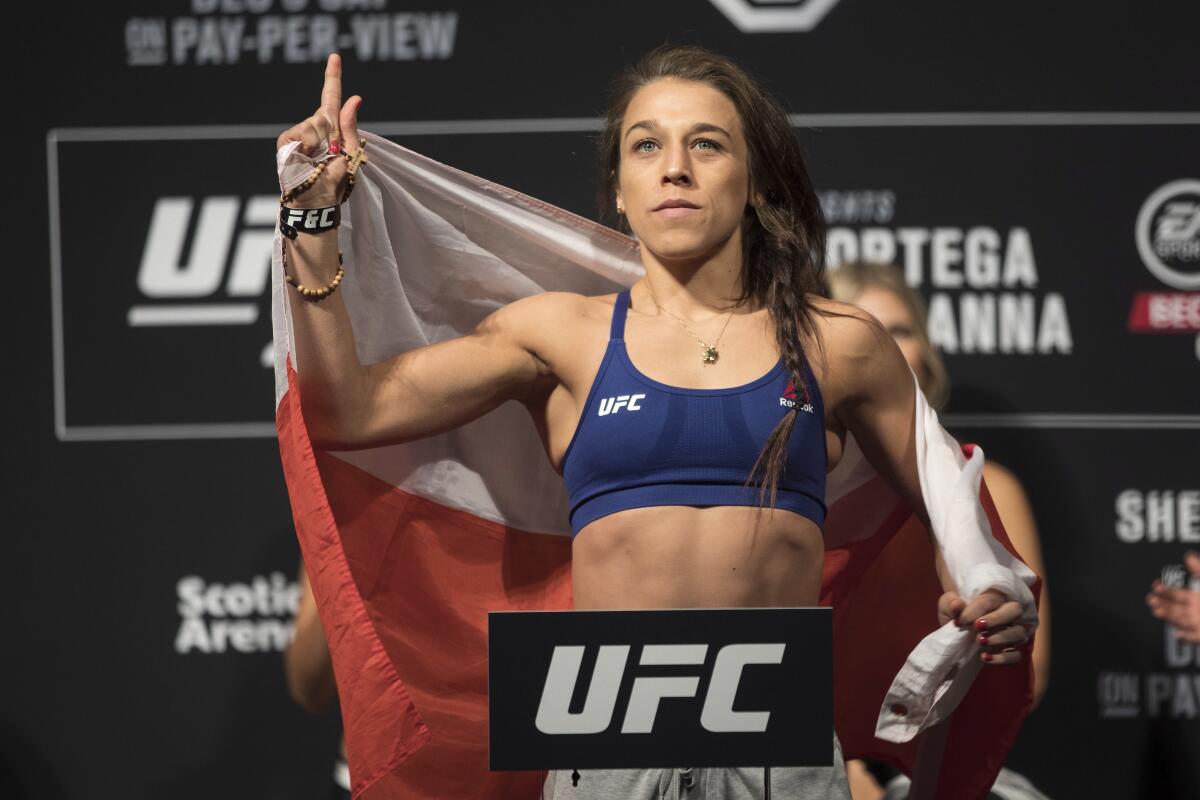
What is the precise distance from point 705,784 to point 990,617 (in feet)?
1.34

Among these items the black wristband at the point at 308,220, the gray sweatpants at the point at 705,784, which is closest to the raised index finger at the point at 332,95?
the black wristband at the point at 308,220

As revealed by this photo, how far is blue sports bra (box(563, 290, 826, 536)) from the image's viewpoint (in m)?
1.78

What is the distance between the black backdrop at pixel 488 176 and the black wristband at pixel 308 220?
41.8 inches

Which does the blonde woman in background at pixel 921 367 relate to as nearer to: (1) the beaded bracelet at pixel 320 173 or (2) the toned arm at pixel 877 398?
(2) the toned arm at pixel 877 398

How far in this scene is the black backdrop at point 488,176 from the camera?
2.79m

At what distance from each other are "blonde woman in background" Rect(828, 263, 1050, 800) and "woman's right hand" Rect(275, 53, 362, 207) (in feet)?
3.95

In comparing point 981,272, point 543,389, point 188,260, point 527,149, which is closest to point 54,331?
point 188,260

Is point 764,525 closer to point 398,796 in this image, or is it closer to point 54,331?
point 398,796

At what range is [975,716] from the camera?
81.0 inches

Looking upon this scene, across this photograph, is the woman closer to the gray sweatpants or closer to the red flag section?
the gray sweatpants

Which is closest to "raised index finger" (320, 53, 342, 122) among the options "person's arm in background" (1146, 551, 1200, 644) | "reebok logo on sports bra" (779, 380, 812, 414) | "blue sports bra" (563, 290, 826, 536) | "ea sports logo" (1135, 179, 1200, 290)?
"blue sports bra" (563, 290, 826, 536)

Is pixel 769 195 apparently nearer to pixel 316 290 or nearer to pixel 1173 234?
pixel 316 290

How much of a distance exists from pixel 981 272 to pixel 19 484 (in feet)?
6.69

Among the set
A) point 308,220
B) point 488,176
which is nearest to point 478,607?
point 308,220
